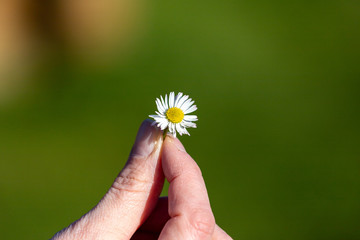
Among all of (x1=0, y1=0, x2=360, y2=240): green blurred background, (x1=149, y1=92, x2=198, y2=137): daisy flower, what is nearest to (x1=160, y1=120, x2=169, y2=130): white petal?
(x1=149, y1=92, x2=198, y2=137): daisy flower

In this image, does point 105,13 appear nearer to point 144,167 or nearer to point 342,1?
point 342,1

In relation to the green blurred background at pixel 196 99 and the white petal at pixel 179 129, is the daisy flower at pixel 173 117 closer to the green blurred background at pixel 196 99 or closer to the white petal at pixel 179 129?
the white petal at pixel 179 129

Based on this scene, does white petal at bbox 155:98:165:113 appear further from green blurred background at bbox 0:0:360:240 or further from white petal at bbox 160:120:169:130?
green blurred background at bbox 0:0:360:240

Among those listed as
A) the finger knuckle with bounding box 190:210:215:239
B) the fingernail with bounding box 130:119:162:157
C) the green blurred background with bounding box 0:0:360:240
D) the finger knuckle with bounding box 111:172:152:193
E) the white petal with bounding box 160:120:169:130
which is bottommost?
the finger knuckle with bounding box 190:210:215:239

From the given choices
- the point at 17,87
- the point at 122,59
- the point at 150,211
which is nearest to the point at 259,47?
the point at 122,59

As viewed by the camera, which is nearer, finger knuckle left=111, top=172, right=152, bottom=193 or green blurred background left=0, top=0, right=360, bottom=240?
finger knuckle left=111, top=172, right=152, bottom=193

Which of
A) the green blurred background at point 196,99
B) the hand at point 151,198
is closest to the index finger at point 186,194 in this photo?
the hand at point 151,198

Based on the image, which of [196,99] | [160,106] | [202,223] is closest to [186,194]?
[202,223]

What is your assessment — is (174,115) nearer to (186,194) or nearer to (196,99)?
(186,194)
